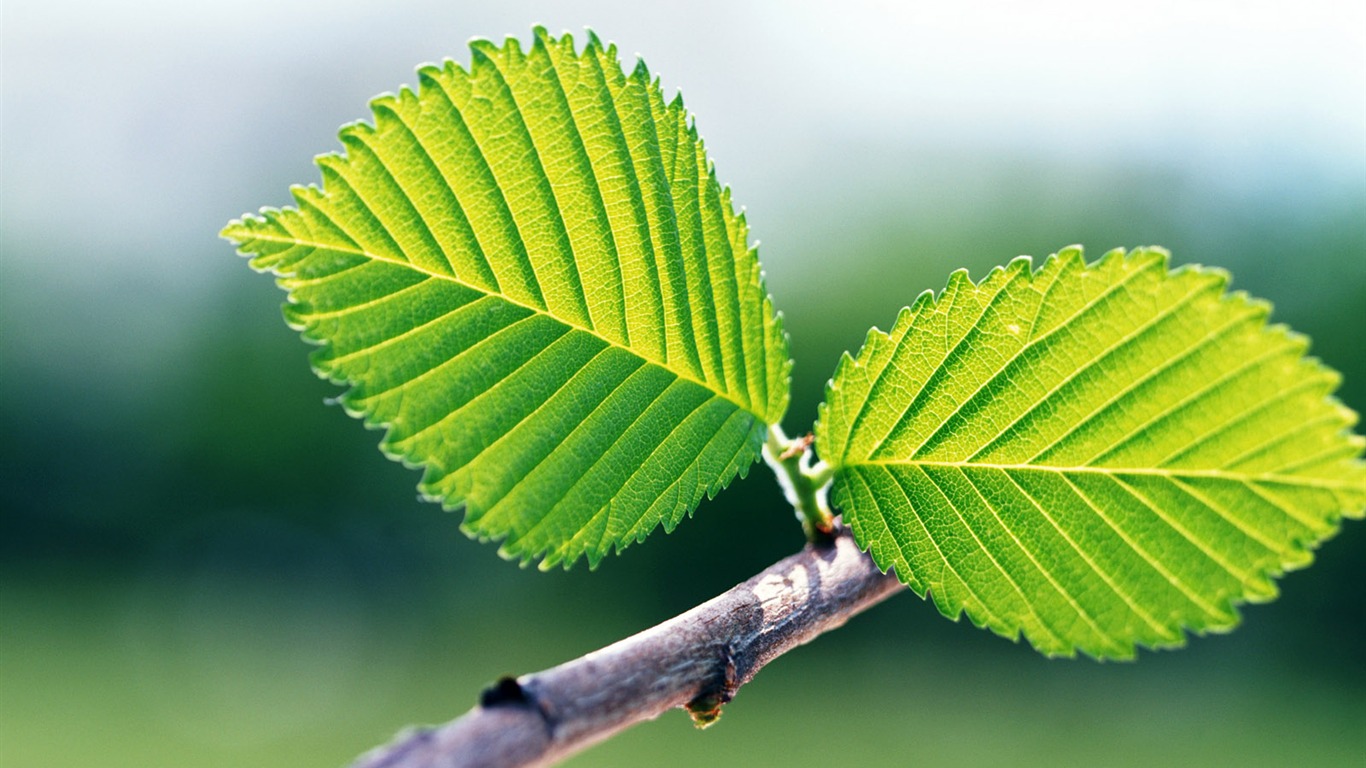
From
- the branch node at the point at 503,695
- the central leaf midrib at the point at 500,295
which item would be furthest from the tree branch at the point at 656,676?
the central leaf midrib at the point at 500,295

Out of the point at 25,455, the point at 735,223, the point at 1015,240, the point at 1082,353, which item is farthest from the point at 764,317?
the point at 25,455

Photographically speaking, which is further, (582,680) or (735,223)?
(735,223)

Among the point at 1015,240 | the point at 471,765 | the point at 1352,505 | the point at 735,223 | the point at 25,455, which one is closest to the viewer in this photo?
the point at 471,765

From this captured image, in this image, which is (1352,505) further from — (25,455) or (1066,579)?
(25,455)

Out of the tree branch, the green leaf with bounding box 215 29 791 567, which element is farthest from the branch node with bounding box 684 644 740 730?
the green leaf with bounding box 215 29 791 567

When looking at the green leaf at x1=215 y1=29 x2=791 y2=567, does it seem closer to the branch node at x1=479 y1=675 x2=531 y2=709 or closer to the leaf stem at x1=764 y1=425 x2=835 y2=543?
the leaf stem at x1=764 y1=425 x2=835 y2=543

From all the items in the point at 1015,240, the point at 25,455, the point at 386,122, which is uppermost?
the point at 25,455

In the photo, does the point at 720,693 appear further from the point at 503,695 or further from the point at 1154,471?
the point at 1154,471

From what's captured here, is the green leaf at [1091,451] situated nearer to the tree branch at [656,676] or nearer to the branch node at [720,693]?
the tree branch at [656,676]
